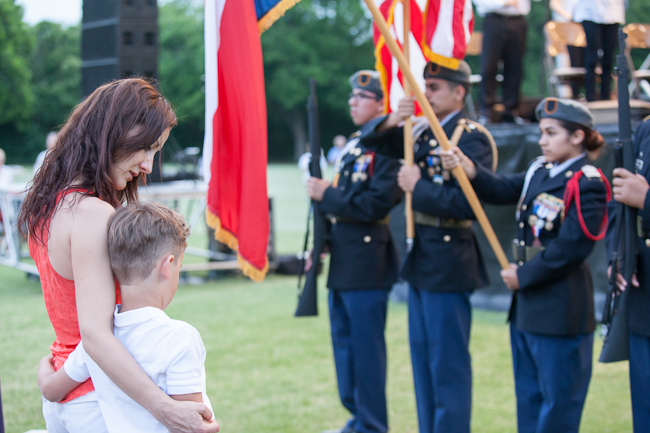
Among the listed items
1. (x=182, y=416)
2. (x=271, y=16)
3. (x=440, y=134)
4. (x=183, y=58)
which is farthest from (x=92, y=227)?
(x=183, y=58)

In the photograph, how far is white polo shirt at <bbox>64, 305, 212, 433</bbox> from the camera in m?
1.43

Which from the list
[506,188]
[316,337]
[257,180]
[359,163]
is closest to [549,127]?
[506,188]

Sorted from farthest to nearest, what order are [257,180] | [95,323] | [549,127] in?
1. [549,127]
2. [257,180]
3. [95,323]

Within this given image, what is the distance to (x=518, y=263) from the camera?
281cm

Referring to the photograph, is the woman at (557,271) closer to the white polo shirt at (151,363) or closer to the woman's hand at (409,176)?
the woman's hand at (409,176)

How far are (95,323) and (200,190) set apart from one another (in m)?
7.03

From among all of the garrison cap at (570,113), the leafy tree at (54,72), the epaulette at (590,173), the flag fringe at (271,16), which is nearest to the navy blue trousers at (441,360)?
the epaulette at (590,173)

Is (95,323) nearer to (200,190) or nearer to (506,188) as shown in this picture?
(506,188)

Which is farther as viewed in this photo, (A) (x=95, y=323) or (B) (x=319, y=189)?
(B) (x=319, y=189)

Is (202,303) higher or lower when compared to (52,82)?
lower

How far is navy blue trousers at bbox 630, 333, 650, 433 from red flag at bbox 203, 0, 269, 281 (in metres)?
1.57

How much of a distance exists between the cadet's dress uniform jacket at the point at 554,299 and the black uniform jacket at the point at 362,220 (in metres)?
0.82

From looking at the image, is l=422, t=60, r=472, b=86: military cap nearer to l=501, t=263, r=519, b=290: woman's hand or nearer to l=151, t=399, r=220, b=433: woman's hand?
l=501, t=263, r=519, b=290: woman's hand

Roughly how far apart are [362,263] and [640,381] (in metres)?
1.47
